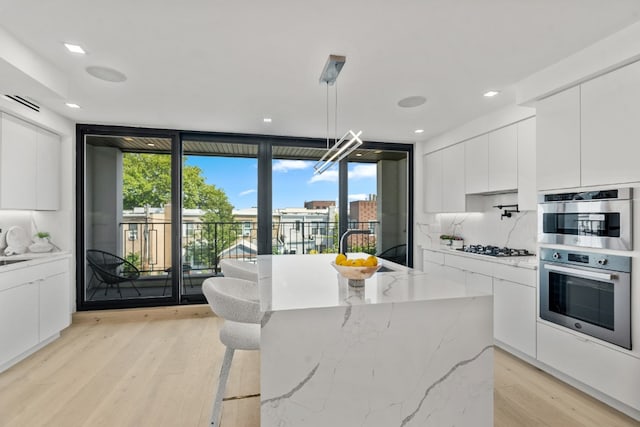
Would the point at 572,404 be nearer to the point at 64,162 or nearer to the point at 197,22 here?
the point at 197,22

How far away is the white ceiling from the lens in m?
1.81

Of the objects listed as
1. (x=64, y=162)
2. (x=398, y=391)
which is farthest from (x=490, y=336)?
(x=64, y=162)

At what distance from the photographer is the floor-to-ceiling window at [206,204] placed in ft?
13.7

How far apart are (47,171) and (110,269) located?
1365 millimetres

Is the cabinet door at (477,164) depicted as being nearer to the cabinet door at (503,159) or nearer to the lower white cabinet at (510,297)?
the cabinet door at (503,159)

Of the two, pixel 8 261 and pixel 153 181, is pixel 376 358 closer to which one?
pixel 8 261

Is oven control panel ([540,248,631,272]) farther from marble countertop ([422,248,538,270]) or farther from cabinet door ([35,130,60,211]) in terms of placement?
cabinet door ([35,130,60,211])

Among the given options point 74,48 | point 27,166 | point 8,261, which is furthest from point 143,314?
point 74,48

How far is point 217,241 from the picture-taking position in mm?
4734

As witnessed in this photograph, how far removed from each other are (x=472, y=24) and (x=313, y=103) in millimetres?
1654

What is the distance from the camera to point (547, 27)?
6.50 ft

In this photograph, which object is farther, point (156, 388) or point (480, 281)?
point (480, 281)

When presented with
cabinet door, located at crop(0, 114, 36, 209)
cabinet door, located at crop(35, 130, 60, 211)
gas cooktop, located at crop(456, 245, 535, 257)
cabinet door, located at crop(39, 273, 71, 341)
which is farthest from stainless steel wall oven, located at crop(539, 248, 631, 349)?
cabinet door, located at crop(35, 130, 60, 211)

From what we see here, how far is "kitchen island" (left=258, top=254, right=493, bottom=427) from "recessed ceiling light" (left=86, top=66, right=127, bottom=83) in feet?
7.09
